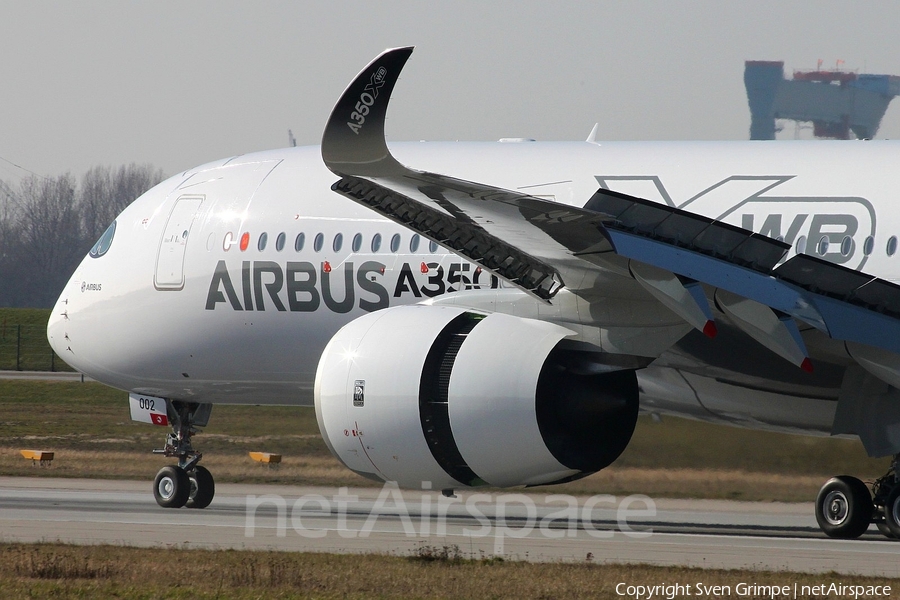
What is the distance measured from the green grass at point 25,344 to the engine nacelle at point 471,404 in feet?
115

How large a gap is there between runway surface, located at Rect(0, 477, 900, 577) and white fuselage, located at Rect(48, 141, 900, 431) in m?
1.46

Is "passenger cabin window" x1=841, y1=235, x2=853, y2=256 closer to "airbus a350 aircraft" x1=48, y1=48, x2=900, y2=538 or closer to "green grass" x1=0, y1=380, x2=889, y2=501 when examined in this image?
"airbus a350 aircraft" x1=48, y1=48, x2=900, y2=538

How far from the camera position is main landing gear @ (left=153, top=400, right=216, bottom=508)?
16891mm

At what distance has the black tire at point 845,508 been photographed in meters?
14.0

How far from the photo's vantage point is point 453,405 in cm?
1093

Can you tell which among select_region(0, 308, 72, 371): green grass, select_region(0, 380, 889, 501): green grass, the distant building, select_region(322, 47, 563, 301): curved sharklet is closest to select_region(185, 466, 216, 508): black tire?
select_region(0, 380, 889, 501): green grass

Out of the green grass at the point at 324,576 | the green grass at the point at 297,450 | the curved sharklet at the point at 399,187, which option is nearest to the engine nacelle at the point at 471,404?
the curved sharklet at the point at 399,187

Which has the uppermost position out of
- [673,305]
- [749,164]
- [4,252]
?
[749,164]

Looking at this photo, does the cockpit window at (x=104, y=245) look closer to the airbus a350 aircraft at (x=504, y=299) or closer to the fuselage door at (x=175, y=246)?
the airbus a350 aircraft at (x=504, y=299)

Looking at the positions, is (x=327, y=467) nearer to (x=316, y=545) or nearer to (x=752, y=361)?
(x=316, y=545)

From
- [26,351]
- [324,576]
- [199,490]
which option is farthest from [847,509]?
[26,351]

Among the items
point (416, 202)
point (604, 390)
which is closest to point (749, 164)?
point (604, 390)

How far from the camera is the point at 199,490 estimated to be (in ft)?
55.7

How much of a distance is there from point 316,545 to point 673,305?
17.1 feet
